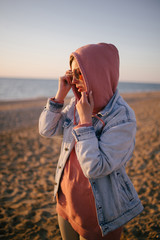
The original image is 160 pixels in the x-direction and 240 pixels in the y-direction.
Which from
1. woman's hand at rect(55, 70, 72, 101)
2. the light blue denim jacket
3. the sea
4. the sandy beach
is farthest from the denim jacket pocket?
the sea

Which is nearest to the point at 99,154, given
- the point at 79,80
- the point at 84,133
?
the point at 84,133

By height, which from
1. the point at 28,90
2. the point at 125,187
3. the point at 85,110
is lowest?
the point at 28,90

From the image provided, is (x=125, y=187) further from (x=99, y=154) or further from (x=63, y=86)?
(x=63, y=86)

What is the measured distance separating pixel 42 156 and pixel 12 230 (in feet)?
9.76

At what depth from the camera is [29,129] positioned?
8.76m

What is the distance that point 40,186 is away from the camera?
155 inches

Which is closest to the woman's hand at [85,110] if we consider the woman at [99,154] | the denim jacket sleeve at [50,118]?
the woman at [99,154]

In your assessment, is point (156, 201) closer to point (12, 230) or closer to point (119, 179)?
point (119, 179)

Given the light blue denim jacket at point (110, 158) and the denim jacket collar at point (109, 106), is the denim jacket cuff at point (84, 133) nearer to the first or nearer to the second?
the light blue denim jacket at point (110, 158)

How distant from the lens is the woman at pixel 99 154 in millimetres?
1213

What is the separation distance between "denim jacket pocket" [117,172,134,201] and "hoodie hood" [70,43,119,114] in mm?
679

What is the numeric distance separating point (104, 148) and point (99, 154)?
0.22ft

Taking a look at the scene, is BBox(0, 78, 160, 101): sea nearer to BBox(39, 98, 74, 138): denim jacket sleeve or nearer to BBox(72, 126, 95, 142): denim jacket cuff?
BBox(39, 98, 74, 138): denim jacket sleeve

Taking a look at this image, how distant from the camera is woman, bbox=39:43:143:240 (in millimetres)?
1213
